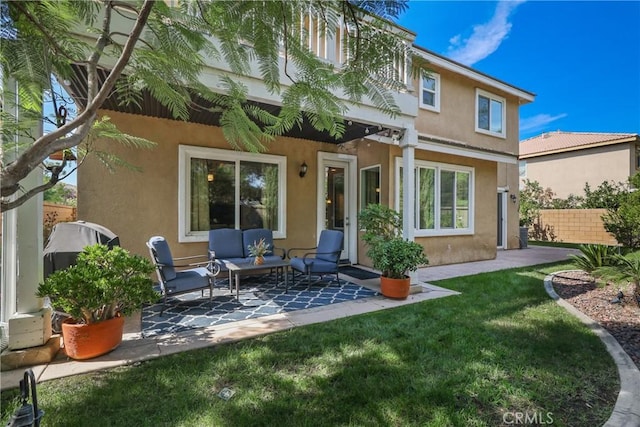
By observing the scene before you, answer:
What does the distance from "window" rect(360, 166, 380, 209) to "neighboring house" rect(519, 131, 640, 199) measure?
15001 millimetres

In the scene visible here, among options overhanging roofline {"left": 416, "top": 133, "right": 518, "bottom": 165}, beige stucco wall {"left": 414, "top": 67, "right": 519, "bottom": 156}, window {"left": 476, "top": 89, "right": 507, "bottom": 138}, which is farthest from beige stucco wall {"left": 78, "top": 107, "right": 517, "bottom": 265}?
window {"left": 476, "top": 89, "right": 507, "bottom": 138}

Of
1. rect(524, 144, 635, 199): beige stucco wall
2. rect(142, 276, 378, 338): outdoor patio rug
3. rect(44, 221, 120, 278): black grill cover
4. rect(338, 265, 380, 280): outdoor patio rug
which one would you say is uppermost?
rect(524, 144, 635, 199): beige stucco wall

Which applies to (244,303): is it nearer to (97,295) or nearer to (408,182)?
(97,295)

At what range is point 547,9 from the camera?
8.34 metres

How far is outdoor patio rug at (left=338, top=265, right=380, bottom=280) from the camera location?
276 inches

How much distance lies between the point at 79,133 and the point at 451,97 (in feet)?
34.7

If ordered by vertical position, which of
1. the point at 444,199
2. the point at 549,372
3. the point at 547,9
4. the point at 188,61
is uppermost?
the point at 547,9

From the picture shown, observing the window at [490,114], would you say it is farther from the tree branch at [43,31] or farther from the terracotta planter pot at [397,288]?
the tree branch at [43,31]

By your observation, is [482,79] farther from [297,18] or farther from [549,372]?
[297,18]

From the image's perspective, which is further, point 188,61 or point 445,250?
point 445,250

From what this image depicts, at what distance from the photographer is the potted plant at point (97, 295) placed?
2.95 m

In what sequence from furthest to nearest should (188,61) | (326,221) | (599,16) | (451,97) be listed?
(451,97), (599,16), (326,221), (188,61)

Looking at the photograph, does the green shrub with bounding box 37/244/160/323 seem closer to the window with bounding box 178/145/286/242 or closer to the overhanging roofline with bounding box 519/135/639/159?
the window with bounding box 178/145/286/242

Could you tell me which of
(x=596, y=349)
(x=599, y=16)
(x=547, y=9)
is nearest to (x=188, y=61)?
(x=596, y=349)
